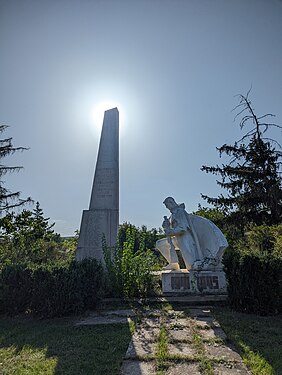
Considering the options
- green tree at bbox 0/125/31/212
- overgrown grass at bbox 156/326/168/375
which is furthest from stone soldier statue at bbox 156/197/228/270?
green tree at bbox 0/125/31/212

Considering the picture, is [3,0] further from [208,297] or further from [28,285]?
[208,297]

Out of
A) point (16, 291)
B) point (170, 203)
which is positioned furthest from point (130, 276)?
point (16, 291)

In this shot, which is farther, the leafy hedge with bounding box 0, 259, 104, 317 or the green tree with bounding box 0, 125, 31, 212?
the green tree with bounding box 0, 125, 31, 212

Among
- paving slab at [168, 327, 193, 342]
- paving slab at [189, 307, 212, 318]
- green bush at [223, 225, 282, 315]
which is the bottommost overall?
paving slab at [168, 327, 193, 342]

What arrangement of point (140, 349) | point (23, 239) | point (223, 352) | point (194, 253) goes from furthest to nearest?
1. point (23, 239)
2. point (194, 253)
3. point (140, 349)
4. point (223, 352)

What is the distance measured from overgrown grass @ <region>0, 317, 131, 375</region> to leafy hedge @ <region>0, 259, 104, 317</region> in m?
0.28

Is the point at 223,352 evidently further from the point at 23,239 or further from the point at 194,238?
the point at 23,239

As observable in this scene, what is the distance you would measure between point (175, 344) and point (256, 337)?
97 cm

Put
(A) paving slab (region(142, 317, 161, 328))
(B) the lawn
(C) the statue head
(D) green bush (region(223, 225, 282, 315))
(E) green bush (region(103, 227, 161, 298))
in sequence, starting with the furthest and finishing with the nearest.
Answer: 1. (C) the statue head
2. (E) green bush (region(103, 227, 161, 298))
3. (D) green bush (region(223, 225, 282, 315))
4. (A) paving slab (region(142, 317, 161, 328))
5. (B) the lawn

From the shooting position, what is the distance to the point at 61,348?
290cm

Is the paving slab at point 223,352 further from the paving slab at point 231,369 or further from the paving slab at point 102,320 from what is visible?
the paving slab at point 102,320

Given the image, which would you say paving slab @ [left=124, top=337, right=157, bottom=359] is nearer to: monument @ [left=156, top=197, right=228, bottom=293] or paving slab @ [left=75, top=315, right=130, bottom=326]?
paving slab @ [left=75, top=315, right=130, bottom=326]

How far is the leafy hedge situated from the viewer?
13.6 feet

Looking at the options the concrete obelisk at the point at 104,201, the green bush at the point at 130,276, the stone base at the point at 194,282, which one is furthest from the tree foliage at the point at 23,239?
the stone base at the point at 194,282
